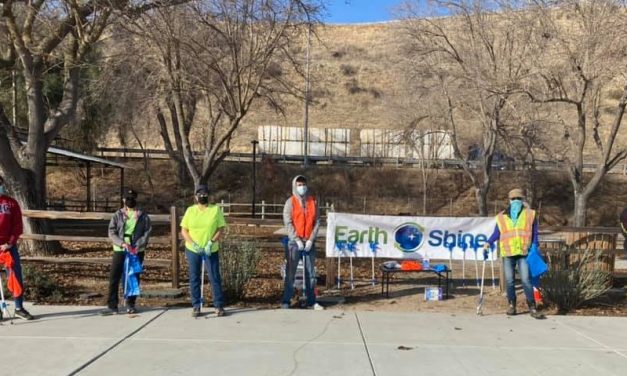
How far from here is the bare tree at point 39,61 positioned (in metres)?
11.1

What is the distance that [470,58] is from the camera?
1703 centimetres

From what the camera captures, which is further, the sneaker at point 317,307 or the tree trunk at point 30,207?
the tree trunk at point 30,207

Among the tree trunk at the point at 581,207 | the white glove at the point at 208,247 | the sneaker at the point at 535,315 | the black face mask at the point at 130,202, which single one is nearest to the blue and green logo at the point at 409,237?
the sneaker at the point at 535,315

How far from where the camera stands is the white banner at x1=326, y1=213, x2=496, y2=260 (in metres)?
9.77

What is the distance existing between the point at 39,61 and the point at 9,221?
6.58 m

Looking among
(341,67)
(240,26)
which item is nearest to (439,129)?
(240,26)

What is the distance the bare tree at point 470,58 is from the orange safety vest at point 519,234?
7.44 metres

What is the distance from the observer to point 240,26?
1328cm

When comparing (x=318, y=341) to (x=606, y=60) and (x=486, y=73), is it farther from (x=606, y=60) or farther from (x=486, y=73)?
(x=486, y=73)

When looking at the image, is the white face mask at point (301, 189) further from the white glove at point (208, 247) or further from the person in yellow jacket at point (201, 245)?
the white glove at point (208, 247)

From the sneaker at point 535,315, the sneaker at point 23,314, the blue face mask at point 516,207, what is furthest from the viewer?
the blue face mask at point 516,207

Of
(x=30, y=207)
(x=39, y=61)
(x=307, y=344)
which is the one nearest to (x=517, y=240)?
(x=307, y=344)

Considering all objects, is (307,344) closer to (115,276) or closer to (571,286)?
(115,276)

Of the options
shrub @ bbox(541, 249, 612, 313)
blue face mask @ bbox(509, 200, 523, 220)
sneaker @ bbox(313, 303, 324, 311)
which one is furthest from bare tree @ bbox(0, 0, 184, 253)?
shrub @ bbox(541, 249, 612, 313)
